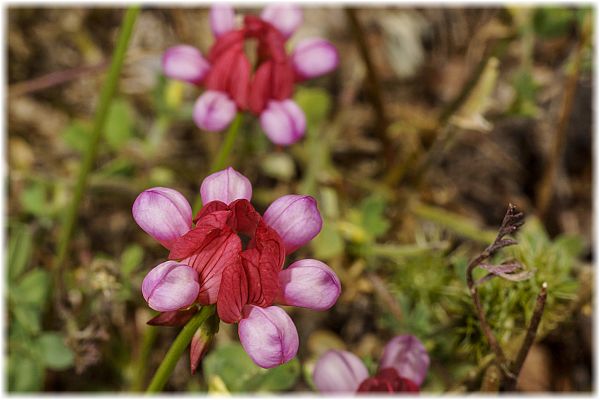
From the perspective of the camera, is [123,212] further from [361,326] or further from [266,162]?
[361,326]

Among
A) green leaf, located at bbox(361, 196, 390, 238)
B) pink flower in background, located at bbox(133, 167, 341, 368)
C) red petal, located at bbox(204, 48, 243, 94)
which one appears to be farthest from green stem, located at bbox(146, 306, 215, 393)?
green leaf, located at bbox(361, 196, 390, 238)

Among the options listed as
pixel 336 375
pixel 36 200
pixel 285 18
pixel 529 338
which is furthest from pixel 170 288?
pixel 36 200

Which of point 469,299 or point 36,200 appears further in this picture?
point 36,200

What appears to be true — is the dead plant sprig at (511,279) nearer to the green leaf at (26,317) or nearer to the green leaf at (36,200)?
the green leaf at (26,317)

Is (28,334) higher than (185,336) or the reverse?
the reverse

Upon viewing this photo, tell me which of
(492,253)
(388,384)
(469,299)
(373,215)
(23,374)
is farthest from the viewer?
(373,215)

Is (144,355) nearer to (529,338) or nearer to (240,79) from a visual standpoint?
(240,79)
